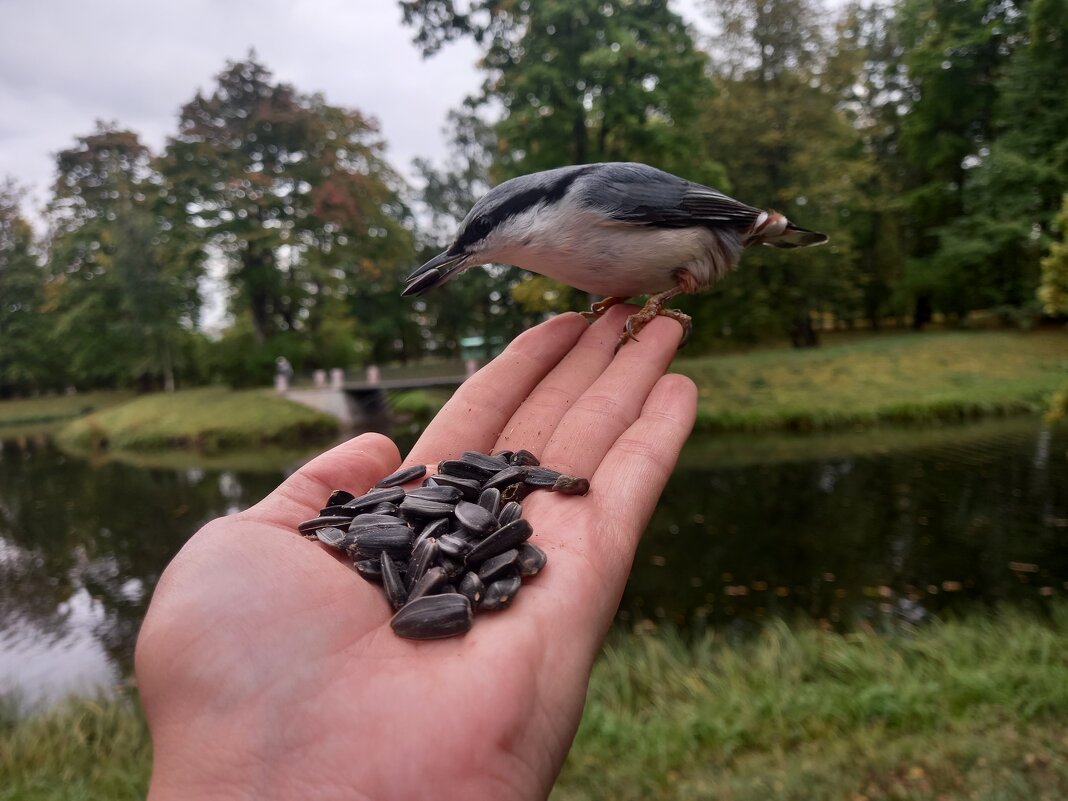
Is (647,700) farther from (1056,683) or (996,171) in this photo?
(996,171)

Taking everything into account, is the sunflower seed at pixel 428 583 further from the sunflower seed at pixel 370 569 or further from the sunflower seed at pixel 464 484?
the sunflower seed at pixel 464 484

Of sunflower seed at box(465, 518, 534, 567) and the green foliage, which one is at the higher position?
the green foliage

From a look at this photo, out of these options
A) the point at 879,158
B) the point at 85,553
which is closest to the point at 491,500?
the point at 85,553

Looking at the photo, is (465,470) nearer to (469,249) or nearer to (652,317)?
(469,249)

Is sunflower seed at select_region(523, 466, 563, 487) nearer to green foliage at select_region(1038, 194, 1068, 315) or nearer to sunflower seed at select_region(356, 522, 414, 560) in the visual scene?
sunflower seed at select_region(356, 522, 414, 560)

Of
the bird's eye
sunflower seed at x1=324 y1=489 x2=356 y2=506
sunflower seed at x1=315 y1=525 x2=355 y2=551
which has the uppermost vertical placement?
the bird's eye

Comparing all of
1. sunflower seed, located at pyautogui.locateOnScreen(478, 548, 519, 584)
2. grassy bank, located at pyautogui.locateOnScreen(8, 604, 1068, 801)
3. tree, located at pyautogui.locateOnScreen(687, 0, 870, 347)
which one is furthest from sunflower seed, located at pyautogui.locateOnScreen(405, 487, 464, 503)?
tree, located at pyautogui.locateOnScreen(687, 0, 870, 347)

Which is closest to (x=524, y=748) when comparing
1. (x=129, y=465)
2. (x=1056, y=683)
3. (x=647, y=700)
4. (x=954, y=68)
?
(x=647, y=700)
